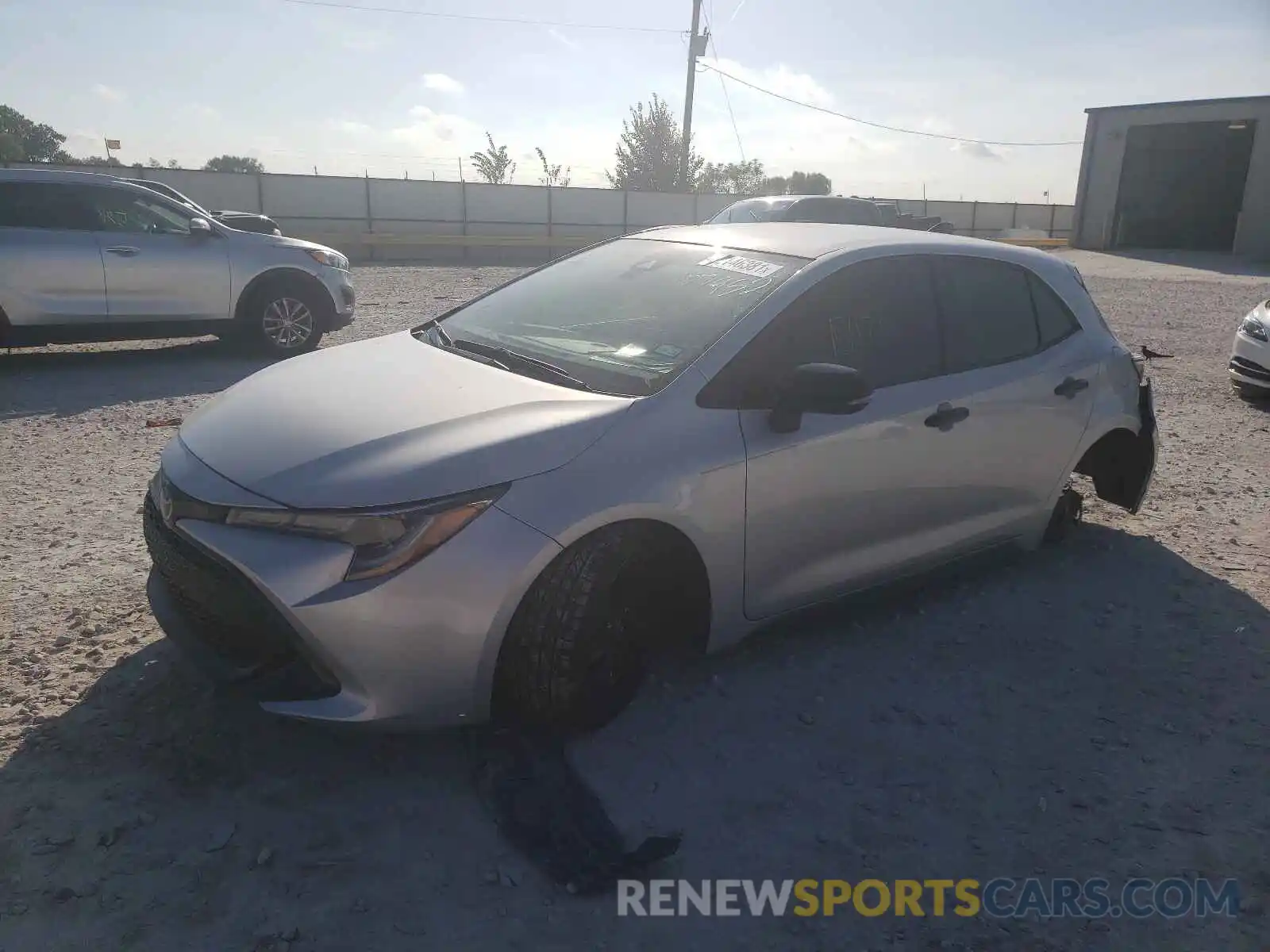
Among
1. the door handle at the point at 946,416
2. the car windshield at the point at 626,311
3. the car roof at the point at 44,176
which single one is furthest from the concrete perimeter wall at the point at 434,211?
→ the door handle at the point at 946,416

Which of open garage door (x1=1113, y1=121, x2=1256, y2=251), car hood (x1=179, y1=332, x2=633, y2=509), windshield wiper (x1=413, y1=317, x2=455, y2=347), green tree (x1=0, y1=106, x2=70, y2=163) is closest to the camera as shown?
car hood (x1=179, y1=332, x2=633, y2=509)

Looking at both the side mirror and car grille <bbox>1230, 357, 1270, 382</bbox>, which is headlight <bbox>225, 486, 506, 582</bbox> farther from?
car grille <bbox>1230, 357, 1270, 382</bbox>

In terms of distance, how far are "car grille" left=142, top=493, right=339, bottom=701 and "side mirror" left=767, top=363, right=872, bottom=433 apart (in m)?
1.63

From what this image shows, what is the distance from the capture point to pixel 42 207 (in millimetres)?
8352

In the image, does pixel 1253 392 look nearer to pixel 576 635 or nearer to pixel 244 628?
pixel 576 635

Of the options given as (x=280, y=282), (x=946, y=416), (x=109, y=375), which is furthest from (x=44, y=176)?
(x=946, y=416)

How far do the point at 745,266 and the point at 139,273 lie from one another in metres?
7.10

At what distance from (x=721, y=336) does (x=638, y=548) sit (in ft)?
2.70

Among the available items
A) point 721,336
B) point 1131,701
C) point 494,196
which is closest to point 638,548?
point 721,336

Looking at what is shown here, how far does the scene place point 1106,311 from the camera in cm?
1584

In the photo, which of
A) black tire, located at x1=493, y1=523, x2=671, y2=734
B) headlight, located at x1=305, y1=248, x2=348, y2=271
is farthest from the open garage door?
black tire, located at x1=493, y1=523, x2=671, y2=734

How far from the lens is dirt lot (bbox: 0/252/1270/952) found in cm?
232

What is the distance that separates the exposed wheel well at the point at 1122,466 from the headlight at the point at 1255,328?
4.63 m

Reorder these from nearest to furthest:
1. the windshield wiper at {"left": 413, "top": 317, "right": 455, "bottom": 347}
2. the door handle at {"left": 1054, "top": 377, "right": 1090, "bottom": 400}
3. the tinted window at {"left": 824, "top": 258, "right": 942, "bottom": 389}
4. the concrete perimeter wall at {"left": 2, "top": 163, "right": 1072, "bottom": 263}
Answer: the tinted window at {"left": 824, "top": 258, "right": 942, "bottom": 389}
the windshield wiper at {"left": 413, "top": 317, "right": 455, "bottom": 347}
the door handle at {"left": 1054, "top": 377, "right": 1090, "bottom": 400}
the concrete perimeter wall at {"left": 2, "top": 163, "right": 1072, "bottom": 263}
